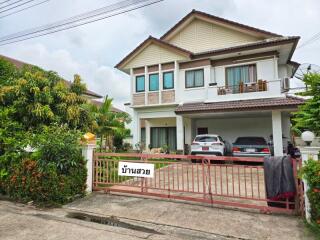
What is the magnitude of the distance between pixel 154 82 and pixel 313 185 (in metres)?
13.5

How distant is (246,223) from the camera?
168 inches

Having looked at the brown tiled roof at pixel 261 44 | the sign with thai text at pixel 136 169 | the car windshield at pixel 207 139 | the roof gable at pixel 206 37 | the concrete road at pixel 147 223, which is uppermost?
the roof gable at pixel 206 37

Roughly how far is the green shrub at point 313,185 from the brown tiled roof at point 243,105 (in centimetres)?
866

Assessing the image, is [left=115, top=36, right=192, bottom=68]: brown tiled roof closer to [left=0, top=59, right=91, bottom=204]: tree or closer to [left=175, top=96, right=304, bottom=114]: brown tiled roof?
[left=175, top=96, right=304, bottom=114]: brown tiled roof

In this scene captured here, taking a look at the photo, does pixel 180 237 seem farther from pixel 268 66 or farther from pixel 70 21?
pixel 268 66

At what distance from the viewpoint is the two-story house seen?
13.1m

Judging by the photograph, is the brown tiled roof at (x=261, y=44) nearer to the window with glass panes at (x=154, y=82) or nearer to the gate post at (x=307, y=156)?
the window with glass panes at (x=154, y=82)

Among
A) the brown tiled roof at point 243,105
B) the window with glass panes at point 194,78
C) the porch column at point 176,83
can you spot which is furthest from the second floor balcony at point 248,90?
the porch column at point 176,83

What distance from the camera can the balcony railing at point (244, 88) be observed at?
43.4ft

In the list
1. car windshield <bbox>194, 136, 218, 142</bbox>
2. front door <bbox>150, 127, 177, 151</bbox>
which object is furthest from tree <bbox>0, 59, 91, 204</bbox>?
front door <bbox>150, 127, 177, 151</bbox>

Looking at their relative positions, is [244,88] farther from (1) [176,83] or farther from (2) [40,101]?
(2) [40,101]

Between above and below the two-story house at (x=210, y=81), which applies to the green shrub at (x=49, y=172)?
below

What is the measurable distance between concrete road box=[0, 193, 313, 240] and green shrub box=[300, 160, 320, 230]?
356mm

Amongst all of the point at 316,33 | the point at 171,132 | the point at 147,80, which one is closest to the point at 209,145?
the point at 171,132
